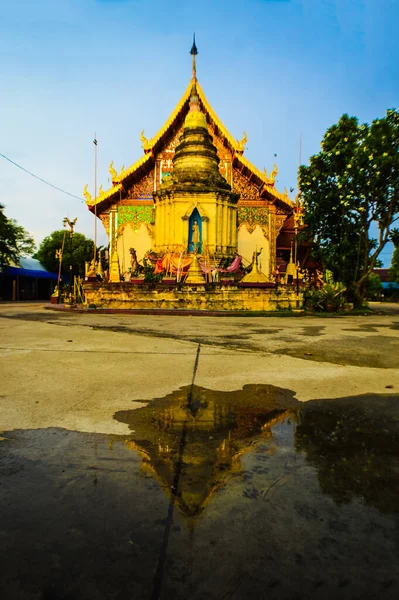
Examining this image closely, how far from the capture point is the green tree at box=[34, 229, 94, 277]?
36.5 m

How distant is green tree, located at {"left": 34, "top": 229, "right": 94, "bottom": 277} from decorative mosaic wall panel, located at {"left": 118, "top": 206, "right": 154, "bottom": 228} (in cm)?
1455

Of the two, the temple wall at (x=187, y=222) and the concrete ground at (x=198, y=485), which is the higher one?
the temple wall at (x=187, y=222)

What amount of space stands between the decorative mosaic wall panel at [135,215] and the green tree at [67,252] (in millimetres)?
14552

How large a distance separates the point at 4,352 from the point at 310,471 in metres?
4.09

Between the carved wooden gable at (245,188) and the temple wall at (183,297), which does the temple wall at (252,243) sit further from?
the temple wall at (183,297)

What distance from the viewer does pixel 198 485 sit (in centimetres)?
166

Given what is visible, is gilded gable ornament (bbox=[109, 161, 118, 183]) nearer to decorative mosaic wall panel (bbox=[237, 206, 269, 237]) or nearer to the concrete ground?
decorative mosaic wall panel (bbox=[237, 206, 269, 237])

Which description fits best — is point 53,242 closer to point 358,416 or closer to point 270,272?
point 270,272

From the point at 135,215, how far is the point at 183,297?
9.86 m

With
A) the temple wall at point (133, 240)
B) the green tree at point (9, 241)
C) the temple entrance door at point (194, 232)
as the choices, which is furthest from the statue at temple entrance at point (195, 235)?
the green tree at point (9, 241)

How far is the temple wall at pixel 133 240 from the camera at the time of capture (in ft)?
71.8

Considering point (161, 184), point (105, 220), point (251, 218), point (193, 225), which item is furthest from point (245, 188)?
point (105, 220)

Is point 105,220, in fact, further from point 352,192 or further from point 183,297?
point 352,192

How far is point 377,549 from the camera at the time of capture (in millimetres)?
1289
